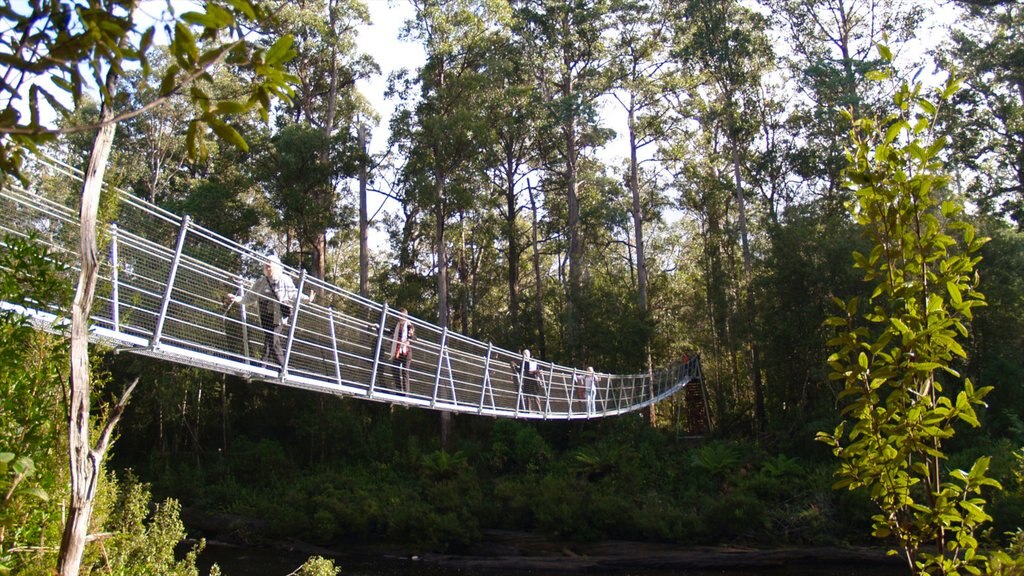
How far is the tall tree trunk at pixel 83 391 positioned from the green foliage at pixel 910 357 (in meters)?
1.18

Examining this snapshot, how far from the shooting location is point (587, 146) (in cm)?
1759

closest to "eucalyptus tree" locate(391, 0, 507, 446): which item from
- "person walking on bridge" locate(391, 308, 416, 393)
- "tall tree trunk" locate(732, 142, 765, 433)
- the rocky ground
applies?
the rocky ground

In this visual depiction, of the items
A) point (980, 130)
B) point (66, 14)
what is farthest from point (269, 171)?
point (66, 14)

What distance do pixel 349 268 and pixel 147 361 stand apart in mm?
8611

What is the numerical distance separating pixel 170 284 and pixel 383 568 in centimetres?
877

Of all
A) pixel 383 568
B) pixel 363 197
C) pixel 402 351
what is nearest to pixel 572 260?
pixel 363 197

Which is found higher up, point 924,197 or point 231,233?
point 231,233

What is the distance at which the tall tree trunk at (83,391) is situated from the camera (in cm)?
133

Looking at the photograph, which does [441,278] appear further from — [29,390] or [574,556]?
[29,390]

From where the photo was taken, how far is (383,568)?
440 inches

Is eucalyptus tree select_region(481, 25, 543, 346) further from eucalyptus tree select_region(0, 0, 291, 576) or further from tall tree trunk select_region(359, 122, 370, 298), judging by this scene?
eucalyptus tree select_region(0, 0, 291, 576)

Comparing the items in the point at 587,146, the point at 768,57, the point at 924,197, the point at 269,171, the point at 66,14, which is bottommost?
the point at 924,197

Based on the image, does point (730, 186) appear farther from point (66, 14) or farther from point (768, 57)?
point (66, 14)

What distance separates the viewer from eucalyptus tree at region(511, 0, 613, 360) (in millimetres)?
16453
